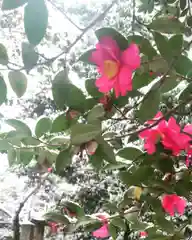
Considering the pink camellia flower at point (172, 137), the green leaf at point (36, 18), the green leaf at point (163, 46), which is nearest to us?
the green leaf at point (36, 18)

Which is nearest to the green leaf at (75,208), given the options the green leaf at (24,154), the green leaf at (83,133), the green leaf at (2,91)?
the green leaf at (24,154)

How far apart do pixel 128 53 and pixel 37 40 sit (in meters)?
0.11

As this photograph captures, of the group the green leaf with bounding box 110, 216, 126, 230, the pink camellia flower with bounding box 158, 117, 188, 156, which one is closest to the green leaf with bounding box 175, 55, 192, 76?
A: the pink camellia flower with bounding box 158, 117, 188, 156

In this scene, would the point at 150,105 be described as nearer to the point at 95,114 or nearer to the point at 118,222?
the point at 95,114

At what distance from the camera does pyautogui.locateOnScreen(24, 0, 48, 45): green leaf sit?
38 centimetres

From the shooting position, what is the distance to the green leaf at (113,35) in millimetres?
438

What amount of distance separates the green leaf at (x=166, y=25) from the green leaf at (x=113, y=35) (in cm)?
7

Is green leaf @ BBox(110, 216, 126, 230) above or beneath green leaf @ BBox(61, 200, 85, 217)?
beneath

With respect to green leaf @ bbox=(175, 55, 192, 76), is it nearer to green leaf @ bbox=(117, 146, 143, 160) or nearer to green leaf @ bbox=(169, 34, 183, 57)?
green leaf @ bbox=(169, 34, 183, 57)

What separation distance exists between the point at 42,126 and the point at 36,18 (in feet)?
0.87

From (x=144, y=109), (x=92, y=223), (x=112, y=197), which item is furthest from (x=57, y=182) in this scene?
(x=144, y=109)

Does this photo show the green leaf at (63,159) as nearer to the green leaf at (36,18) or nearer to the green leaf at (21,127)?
the green leaf at (21,127)

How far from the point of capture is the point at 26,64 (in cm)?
44

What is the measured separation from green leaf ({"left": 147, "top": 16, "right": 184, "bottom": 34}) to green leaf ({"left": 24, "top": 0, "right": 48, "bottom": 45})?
0.17 metres
